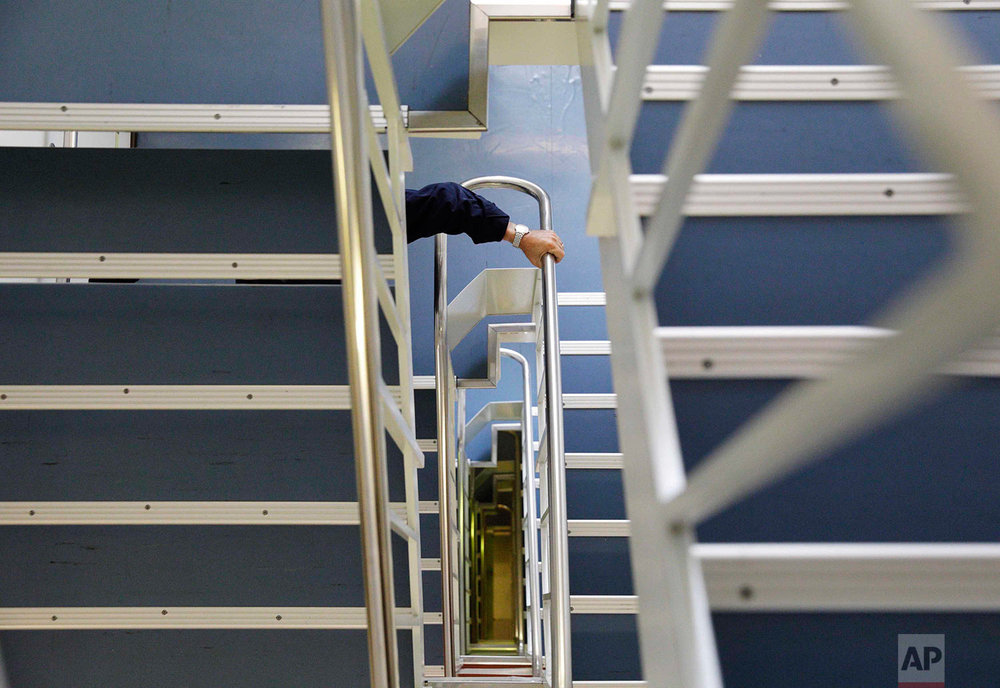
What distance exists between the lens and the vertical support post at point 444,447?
8.06 ft

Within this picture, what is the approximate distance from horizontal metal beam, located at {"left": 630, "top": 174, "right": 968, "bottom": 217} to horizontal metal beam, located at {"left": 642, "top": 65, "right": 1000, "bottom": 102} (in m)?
0.18

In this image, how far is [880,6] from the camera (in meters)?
0.30

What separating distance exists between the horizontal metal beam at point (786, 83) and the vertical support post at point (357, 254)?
1.48ft

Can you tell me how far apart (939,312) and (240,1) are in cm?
179

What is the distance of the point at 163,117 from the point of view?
1.60m

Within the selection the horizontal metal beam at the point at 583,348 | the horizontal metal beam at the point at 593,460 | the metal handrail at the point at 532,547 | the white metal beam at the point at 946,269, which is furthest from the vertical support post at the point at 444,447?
the white metal beam at the point at 946,269

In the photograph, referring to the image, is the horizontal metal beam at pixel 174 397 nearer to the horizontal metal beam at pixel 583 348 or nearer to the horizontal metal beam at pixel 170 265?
the horizontal metal beam at pixel 170 265

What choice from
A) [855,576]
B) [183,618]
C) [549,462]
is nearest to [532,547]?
[549,462]

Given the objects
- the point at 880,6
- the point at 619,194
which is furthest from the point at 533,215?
the point at 880,6

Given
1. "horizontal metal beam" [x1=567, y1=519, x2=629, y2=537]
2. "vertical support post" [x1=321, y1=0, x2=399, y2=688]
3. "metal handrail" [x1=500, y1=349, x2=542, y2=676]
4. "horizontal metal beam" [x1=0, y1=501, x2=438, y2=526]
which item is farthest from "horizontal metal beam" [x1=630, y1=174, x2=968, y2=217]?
"metal handrail" [x1=500, y1=349, x2=542, y2=676]

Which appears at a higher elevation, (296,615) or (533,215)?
(533,215)

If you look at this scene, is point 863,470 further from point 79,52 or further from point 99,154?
point 79,52

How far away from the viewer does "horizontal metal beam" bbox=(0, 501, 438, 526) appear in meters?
1.56

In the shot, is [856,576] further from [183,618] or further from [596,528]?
[596,528]
